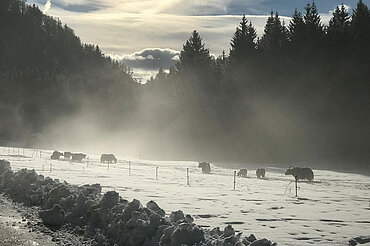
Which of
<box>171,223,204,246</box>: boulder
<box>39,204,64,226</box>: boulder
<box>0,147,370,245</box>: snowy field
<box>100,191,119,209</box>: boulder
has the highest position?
<box>100,191,119,209</box>: boulder

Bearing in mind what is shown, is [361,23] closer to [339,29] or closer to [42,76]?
[339,29]

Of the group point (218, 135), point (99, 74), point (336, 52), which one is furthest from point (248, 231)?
point (99, 74)

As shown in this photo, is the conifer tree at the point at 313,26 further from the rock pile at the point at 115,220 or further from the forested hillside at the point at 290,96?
the rock pile at the point at 115,220

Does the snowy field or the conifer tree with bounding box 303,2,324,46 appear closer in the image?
the snowy field

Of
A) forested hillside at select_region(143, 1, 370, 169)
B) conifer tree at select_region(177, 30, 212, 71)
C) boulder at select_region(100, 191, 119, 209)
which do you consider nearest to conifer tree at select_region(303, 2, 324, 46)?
forested hillside at select_region(143, 1, 370, 169)

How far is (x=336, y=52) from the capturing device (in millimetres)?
56281

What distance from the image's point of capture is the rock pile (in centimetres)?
905

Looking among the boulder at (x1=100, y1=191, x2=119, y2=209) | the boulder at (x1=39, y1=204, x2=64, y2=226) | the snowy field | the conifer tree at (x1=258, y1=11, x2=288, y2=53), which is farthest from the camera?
the conifer tree at (x1=258, y1=11, x2=288, y2=53)

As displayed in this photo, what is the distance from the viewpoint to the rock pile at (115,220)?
905cm

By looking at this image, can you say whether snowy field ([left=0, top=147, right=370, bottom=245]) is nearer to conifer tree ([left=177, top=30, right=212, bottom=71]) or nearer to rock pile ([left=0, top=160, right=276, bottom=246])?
rock pile ([left=0, top=160, right=276, bottom=246])

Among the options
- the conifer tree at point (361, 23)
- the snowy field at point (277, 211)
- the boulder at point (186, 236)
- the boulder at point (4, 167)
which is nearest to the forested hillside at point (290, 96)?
the conifer tree at point (361, 23)

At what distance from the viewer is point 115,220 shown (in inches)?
440

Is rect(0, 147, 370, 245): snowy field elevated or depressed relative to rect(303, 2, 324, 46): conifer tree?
depressed

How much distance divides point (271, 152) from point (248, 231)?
41.8m
